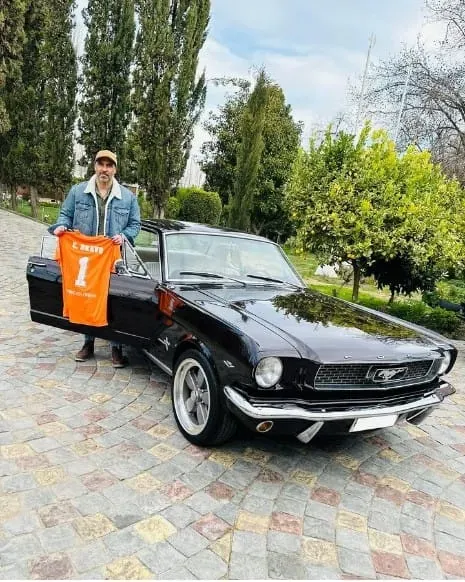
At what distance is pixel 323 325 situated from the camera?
3.08m

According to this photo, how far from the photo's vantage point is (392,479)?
3010 millimetres

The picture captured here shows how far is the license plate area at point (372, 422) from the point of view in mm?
2689

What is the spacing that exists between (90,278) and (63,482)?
187 cm

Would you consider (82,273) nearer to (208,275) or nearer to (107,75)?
(208,275)

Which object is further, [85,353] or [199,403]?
[85,353]

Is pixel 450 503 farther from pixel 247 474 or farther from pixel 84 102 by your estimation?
pixel 84 102

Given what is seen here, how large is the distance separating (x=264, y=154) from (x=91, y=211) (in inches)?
705

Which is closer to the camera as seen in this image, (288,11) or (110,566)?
(110,566)

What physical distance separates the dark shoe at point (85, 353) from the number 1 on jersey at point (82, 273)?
2.36ft

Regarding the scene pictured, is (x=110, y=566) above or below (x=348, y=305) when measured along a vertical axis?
below

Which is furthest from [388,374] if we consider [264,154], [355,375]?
[264,154]

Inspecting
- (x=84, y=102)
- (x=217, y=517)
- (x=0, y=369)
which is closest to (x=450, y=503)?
(x=217, y=517)

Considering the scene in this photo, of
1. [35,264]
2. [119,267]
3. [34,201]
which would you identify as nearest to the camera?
[119,267]

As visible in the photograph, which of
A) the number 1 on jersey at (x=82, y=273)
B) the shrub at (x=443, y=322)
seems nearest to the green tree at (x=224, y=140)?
the shrub at (x=443, y=322)
